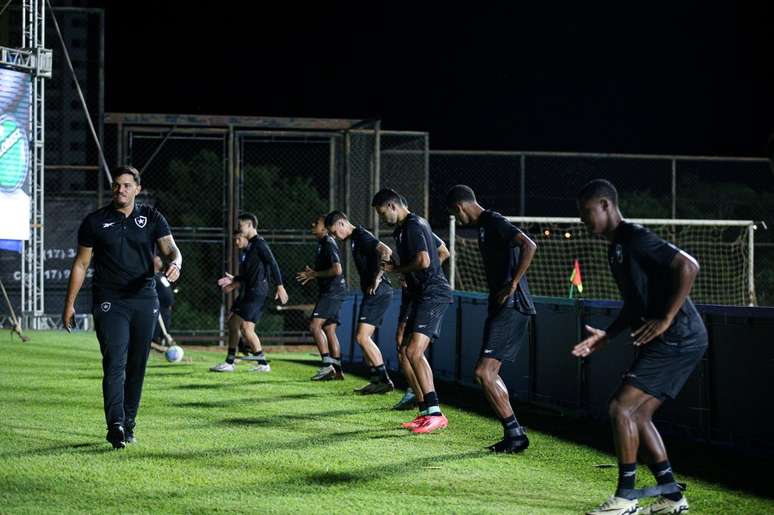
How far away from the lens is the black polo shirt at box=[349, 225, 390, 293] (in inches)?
579

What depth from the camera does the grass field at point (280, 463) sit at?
742cm

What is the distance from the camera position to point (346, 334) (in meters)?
21.7

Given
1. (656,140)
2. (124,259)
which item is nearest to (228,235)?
(124,259)

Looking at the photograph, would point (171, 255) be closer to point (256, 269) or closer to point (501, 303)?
point (501, 303)

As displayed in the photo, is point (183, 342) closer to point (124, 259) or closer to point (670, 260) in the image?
point (124, 259)

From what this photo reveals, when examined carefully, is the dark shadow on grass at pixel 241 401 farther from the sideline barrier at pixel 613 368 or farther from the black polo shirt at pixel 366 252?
the sideline barrier at pixel 613 368

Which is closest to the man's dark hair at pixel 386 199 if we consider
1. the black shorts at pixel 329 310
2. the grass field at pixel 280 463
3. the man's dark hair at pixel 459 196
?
the man's dark hair at pixel 459 196

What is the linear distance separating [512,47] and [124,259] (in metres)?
30.3

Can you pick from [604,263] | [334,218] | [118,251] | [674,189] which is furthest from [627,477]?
[604,263]

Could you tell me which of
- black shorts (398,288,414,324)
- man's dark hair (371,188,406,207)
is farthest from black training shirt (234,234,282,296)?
man's dark hair (371,188,406,207)

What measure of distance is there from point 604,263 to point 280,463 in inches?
759

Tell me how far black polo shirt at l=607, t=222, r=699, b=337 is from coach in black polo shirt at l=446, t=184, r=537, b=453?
253 centimetres

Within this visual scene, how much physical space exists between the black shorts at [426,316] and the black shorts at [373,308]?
3.76 meters

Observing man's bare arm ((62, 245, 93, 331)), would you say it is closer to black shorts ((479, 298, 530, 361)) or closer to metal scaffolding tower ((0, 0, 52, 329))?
black shorts ((479, 298, 530, 361))
